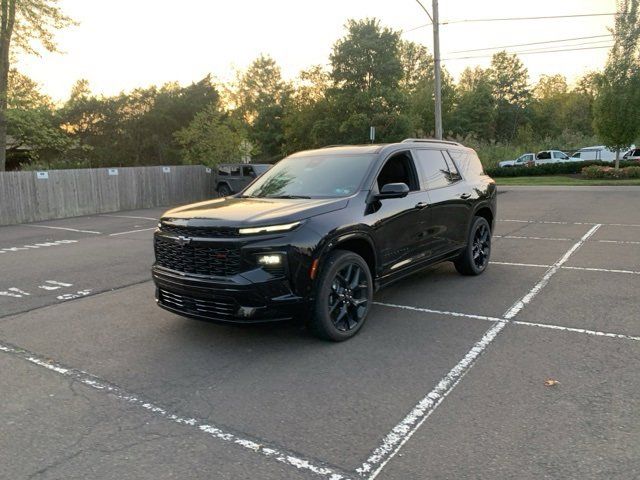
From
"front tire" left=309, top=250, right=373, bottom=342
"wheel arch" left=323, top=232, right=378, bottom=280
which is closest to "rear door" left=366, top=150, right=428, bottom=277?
"wheel arch" left=323, top=232, right=378, bottom=280

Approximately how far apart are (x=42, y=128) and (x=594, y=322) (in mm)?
26081

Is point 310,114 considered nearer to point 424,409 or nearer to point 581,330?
point 581,330

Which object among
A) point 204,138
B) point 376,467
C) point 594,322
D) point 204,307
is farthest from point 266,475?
point 204,138

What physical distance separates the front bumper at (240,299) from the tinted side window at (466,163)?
370 centimetres

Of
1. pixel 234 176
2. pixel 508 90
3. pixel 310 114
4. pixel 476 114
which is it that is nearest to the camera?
pixel 234 176

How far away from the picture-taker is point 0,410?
366cm

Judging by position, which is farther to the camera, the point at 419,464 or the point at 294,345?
the point at 294,345

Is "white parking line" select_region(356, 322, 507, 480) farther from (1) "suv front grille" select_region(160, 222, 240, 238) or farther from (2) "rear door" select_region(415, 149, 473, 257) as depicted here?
(1) "suv front grille" select_region(160, 222, 240, 238)

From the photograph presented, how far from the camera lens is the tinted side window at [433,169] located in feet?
20.6

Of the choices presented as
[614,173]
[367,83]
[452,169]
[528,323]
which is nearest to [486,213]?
[452,169]

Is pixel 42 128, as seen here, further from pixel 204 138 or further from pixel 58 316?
pixel 58 316

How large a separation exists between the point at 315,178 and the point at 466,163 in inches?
108

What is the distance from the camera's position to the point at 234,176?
79.7ft

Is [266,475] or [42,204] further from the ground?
[42,204]
